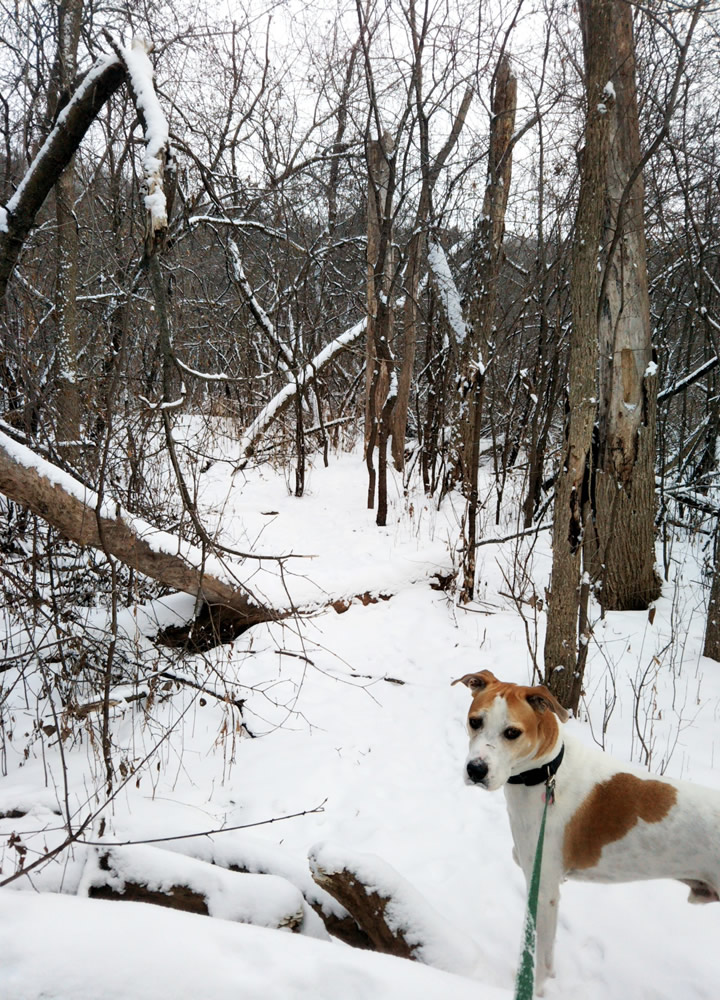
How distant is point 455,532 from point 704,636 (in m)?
3.10

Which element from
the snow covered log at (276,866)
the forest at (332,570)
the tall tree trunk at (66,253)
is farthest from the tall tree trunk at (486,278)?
the snow covered log at (276,866)

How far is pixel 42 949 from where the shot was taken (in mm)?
1412

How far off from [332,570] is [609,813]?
401 cm

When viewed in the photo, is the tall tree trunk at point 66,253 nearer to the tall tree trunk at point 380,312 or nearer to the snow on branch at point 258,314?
the snow on branch at point 258,314

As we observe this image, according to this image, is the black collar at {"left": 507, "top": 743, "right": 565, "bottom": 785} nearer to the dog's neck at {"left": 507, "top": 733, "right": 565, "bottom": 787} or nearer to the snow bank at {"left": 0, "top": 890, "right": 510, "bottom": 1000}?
the dog's neck at {"left": 507, "top": 733, "right": 565, "bottom": 787}

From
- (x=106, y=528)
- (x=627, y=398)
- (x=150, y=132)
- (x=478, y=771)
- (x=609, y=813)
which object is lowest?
(x=609, y=813)

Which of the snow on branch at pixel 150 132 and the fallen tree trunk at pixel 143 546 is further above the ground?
the snow on branch at pixel 150 132

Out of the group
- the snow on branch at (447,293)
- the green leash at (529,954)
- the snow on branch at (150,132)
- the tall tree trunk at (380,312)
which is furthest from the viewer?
the tall tree trunk at (380,312)

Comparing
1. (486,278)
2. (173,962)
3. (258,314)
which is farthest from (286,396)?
(173,962)

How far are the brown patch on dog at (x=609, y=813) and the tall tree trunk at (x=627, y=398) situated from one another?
314cm

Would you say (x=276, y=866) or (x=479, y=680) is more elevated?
(x=479, y=680)

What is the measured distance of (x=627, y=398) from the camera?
504 cm

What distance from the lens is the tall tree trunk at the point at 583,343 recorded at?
3.08 metres

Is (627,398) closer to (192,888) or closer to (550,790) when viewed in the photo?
(550,790)
